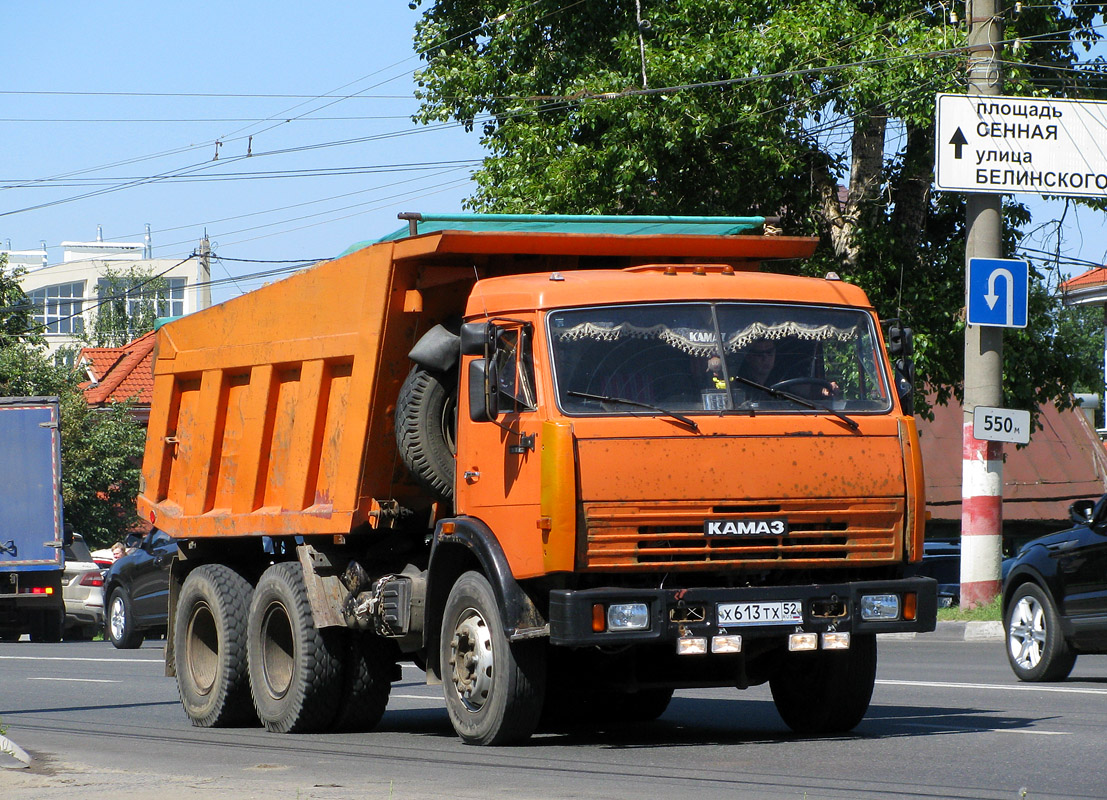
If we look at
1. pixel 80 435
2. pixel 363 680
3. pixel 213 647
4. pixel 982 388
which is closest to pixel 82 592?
pixel 80 435

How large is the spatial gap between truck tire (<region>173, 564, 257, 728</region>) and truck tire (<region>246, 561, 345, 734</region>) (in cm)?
14

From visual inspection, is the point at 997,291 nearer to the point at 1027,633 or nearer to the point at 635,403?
the point at 1027,633

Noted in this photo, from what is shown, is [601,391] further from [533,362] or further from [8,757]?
[8,757]

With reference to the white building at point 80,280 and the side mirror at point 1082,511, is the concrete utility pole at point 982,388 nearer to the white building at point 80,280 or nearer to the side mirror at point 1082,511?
the side mirror at point 1082,511

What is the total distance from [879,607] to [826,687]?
100 centimetres

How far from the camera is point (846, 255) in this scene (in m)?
25.1

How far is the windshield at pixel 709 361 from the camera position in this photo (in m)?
8.94

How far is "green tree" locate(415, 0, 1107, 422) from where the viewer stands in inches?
879

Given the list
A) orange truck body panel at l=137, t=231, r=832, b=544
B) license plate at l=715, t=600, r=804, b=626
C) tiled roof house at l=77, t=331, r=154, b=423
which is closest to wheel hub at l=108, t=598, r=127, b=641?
orange truck body panel at l=137, t=231, r=832, b=544

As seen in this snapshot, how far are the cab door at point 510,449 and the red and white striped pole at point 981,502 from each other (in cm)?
1074

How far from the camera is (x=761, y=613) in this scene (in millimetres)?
8859

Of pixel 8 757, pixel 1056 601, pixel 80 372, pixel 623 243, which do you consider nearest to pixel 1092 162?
pixel 1056 601

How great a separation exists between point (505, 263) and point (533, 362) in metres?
1.25

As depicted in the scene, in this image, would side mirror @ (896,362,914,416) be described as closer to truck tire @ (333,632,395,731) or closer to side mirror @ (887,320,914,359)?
side mirror @ (887,320,914,359)
